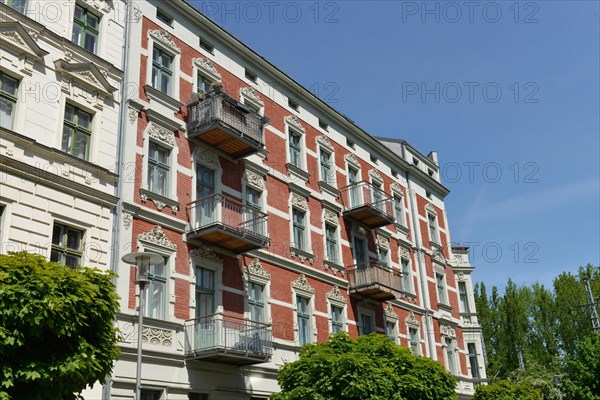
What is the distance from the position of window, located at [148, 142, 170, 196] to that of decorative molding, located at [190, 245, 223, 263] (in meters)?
1.91

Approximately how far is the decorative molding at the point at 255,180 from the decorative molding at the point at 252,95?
3068 mm

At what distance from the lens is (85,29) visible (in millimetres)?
17516

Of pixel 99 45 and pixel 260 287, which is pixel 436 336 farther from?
pixel 99 45

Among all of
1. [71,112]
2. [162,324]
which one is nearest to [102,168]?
[71,112]

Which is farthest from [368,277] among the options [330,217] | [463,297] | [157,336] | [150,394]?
[463,297]

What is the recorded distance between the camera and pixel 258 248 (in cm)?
1998

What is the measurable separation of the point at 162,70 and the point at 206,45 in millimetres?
2923

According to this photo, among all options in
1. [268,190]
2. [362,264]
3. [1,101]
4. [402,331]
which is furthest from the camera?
[402,331]

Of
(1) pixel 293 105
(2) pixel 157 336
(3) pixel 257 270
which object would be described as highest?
(1) pixel 293 105

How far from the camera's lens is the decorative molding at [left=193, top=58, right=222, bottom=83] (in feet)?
70.4

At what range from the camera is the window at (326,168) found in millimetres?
26734

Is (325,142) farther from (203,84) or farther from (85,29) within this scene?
(85,29)

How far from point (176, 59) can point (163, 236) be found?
626 centimetres

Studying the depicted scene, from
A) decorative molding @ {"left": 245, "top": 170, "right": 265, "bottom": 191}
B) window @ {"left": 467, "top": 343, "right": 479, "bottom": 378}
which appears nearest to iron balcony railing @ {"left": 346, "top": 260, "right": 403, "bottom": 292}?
decorative molding @ {"left": 245, "top": 170, "right": 265, "bottom": 191}
